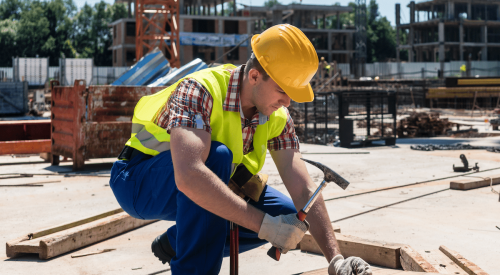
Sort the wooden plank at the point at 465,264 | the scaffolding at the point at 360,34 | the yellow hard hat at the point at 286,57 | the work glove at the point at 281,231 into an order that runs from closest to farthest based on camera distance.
Result: 1. the work glove at the point at 281,231
2. the yellow hard hat at the point at 286,57
3. the wooden plank at the point at 465,264
4. the scaffolding at the point at 360,34

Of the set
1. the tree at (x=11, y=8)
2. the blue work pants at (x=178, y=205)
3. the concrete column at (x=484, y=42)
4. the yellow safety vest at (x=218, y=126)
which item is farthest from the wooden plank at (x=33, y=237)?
the tree at (x=11, y=8)

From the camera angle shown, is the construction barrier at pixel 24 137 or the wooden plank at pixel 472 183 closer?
the wooden plank at pixel 472 183

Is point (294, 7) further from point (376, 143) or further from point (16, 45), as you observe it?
point (376, 143)

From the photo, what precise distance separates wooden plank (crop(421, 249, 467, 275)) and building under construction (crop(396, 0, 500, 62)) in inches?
2678

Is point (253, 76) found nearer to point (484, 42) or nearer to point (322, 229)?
point (322, 229)

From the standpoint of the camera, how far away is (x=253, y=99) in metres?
2.46

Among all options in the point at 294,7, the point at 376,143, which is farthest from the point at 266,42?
the point at 294,7

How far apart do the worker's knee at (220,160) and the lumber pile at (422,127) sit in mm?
14492

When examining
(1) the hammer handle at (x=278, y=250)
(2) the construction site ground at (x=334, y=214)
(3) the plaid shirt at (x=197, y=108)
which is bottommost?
(2) the construction site ground at (x=334, y=214)

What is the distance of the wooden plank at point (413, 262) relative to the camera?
2.82 meters

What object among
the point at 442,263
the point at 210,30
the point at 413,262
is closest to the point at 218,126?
the point at 413,262

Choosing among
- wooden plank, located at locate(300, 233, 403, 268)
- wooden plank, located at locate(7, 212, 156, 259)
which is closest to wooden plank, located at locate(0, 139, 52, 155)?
wooden plank, located at locate(7, 212, 156, 259)

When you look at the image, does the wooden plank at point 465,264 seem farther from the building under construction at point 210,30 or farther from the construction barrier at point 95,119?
the building under construction at point 210,30

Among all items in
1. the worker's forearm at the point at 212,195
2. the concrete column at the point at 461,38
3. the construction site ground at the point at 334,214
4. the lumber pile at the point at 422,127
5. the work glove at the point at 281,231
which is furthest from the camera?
the concrete column at the point at 461,38
